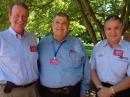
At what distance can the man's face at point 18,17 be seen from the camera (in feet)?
15.5

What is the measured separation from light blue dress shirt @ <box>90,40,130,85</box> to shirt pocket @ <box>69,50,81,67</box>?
0.91ft

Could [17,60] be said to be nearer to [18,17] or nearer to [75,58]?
[18,17]

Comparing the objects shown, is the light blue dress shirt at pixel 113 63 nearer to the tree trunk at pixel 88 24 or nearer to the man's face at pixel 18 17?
the man's face at pixel 18 17

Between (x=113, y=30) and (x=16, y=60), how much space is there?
125 cm

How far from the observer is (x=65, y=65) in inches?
191

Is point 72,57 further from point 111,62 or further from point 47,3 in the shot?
point 47,3

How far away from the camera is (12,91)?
4715mm

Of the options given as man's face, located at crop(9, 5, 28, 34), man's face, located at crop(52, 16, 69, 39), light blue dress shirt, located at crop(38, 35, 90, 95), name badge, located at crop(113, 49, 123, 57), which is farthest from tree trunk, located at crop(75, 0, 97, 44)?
man's face, located at crop(9, 5, 28, 34)

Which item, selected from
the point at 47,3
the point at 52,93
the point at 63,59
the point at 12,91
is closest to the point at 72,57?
the point at 63,59

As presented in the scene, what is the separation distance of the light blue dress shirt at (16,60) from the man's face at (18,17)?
83 mm

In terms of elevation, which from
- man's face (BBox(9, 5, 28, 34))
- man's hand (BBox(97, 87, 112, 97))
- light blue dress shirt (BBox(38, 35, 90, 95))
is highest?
man's face (BBox(9, 5, 28, 34))

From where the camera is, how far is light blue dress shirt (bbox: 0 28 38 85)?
4.63 m

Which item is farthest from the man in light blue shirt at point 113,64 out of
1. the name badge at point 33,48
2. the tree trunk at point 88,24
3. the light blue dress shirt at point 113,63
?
the tree trunk at point 88,24

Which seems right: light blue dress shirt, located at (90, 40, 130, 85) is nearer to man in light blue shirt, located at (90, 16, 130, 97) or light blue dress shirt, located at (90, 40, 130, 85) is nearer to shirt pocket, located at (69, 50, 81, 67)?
man in light blue shirt, located at (90, 16, 130, 97)
